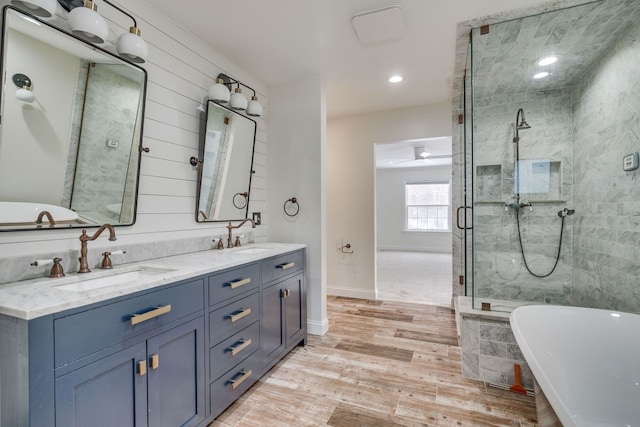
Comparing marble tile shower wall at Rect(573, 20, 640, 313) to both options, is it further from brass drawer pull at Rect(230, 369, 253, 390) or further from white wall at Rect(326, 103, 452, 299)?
brass drawer pull at Rect(230, 369, 253, 390)

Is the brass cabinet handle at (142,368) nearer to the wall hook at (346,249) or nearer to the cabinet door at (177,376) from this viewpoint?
the cabinet door at (177,376)

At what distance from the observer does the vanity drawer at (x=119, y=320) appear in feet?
3.42

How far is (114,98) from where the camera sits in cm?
175

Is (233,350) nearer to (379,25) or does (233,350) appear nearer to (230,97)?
(230,97)

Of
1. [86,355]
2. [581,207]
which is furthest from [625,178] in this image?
[86,355]

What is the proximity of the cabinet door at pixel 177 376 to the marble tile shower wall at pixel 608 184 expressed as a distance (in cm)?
274

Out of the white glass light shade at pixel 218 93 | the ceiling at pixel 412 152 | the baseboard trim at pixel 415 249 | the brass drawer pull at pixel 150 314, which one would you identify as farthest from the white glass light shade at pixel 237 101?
the baseboard trim at pixel 415 249

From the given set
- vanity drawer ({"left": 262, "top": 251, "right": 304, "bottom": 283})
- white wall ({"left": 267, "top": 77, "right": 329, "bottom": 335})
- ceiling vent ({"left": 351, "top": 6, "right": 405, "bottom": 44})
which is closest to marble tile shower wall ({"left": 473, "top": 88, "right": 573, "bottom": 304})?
ceiling vent ({"left": 351, "top": 6, "right": 405, "bottom": 44})

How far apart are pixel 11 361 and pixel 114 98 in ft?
4.60

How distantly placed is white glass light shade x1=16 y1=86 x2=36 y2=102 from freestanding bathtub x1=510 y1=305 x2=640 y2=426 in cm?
262

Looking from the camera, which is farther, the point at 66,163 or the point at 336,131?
the point at 336,131

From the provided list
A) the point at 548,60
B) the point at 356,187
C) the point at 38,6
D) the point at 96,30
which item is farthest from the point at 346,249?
the point at 38,6

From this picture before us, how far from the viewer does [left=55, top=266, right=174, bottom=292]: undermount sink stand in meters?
1.40

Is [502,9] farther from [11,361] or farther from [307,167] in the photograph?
[11,361]
